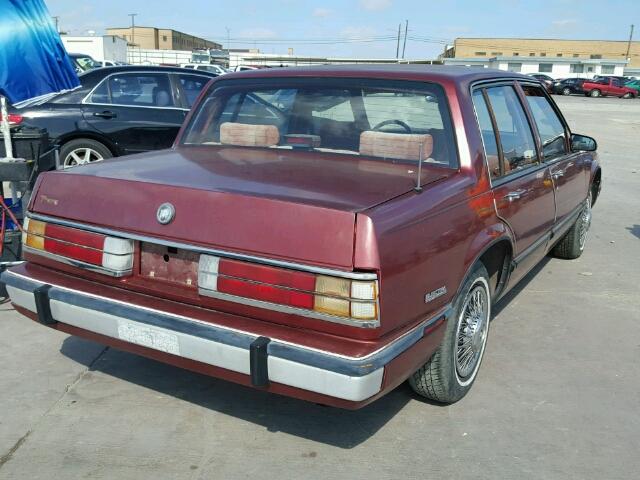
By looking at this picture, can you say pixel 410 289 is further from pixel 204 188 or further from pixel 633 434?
pixel 633 434

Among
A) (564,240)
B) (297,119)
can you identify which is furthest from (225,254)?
(564,240)

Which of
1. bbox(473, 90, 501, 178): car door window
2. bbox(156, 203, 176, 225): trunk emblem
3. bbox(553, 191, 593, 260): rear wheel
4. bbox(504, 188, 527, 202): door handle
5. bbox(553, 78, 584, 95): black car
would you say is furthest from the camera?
bbox(553, 78, 584, 95): black car

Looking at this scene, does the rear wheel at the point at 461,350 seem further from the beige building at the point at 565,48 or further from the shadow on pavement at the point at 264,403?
the beige building at the point at 565,48

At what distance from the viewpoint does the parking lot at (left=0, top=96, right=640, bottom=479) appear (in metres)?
2.76

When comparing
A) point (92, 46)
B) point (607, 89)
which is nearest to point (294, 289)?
point (92, 46)

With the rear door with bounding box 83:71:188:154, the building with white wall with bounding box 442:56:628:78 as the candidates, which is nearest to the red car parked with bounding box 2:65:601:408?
the rear door with bounding box 83:71:188:154

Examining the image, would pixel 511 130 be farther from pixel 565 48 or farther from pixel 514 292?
pixel 565 48

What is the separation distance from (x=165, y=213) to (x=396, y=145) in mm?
1285

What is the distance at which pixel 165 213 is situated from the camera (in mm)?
2705

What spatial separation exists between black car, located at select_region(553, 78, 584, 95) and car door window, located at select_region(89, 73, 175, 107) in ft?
147

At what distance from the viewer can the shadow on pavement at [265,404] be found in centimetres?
305

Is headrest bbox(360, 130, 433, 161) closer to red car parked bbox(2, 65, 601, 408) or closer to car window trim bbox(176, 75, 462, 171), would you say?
red car parked bbox(2, 65, 601, 408)

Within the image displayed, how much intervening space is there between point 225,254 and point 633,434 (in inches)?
84.3

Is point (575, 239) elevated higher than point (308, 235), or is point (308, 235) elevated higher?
point (308, 235)
